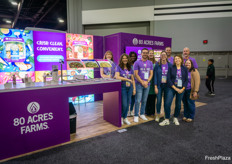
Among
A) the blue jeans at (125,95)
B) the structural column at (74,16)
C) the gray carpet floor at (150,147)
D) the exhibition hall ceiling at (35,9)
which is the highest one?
the exhibition hall ceiling at (35,9)

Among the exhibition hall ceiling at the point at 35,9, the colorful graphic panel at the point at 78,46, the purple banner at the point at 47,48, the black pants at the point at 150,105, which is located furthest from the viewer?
the exhibition hall ceiling at the point at 35,9

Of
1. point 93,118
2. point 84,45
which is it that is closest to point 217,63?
point 84,45

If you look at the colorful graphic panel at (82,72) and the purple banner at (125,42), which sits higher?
the purple banner at (125,42)

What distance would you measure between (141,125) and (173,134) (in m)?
0.70

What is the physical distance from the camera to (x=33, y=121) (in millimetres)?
2436

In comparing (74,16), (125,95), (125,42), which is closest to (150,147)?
(125,95)

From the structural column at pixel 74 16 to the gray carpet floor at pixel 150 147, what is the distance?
569 cm

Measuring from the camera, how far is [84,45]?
530 cm

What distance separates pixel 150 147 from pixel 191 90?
173 centimetres

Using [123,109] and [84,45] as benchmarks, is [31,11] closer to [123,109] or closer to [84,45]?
[84,45]

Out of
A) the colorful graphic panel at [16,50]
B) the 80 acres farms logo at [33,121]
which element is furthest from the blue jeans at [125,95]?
the colorful graphic panel at [16,50]

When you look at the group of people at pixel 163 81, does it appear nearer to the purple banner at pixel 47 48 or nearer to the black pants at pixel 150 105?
the black pants at pixel 150 105

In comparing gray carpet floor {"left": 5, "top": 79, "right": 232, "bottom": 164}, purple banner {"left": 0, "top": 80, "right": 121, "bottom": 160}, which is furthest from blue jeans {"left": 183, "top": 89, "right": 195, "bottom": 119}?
purple banner {"left": 0, "top": 80, "right": 121, "bottom": 160}

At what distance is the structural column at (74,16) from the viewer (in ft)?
23.5
